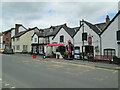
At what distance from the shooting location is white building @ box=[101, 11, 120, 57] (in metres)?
20.7

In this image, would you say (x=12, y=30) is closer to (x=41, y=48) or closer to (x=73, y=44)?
(x=41, y=48)

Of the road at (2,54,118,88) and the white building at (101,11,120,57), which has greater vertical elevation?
the white building at (101,11,120,57)

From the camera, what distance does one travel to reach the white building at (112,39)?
2072 centimetres

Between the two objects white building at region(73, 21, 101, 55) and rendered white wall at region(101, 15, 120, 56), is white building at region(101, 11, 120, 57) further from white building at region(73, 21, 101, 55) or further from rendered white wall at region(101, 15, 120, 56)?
white building at region(73, 21, 101, 55)

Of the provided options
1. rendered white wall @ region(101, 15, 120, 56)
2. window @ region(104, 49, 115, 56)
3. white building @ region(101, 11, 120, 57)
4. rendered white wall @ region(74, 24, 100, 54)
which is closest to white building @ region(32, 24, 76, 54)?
rendered white wall @ region(74, 24, 100, 54)

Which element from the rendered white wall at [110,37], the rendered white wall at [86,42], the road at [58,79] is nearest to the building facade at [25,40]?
the rendered white wall at [86,42]

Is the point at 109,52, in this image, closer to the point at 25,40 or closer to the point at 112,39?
the point at 112,39

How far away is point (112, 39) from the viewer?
2130 cm

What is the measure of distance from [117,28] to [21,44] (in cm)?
3579

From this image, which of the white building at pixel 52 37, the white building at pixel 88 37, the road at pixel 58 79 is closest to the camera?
the road at pixel 58 79

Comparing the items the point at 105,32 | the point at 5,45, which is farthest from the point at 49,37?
the point at 5,45

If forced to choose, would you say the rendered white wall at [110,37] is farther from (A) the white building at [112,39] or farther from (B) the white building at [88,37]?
(B) the white building at [88,37]

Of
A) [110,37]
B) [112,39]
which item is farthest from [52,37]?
[112,39]

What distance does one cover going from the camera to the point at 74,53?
2595 centimetres
